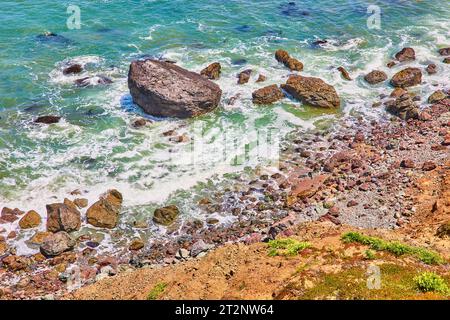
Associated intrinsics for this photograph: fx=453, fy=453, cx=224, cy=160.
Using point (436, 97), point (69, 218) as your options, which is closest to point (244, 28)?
point (436, 97)

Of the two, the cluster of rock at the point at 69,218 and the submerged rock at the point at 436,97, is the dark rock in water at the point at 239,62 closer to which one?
the submerged rock at the point at 436,97

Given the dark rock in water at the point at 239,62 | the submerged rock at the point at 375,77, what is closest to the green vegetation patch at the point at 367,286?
the submerged rock at the point at 375,77

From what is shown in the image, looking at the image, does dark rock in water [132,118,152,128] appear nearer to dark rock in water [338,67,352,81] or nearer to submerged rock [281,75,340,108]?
submerged rock [281,75,340,108]

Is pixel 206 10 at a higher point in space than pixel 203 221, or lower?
higher

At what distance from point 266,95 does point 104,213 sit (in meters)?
19.4

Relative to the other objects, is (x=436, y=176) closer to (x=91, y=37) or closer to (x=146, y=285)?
(x=146, y=285)

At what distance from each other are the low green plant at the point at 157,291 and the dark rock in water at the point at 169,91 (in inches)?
805

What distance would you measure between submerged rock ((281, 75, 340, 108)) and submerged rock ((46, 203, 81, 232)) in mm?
22619
